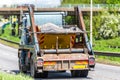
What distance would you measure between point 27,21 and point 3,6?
89296 millimetres

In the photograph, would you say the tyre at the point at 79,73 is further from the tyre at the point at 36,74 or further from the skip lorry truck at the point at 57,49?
the tyre at the point at 36,74

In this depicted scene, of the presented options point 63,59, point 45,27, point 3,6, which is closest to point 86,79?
point 63,59

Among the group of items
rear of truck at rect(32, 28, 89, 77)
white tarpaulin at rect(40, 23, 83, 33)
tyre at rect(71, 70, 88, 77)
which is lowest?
tyre at rect(71, 70, 88, 77)

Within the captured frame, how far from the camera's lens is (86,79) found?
71.1 ft

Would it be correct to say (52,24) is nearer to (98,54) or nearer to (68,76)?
(68,76)

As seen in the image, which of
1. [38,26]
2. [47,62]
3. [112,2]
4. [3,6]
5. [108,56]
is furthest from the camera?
[3,6]

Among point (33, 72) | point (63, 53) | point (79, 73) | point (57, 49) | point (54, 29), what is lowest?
point (79, 73)

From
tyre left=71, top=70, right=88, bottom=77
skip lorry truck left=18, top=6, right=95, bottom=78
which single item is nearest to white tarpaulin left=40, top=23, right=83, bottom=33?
skip lorry truck left=18, top=6, right=95, bottom=78

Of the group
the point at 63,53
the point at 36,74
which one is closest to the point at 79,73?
the point at 63,53

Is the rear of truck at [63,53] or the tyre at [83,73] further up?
the rear of truck at [63,53]

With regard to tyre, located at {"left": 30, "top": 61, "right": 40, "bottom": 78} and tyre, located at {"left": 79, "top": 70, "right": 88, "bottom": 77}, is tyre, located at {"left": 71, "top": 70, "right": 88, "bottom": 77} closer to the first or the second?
tyre, located at {"left": 79, "top": 70, "right": 88, "bottom": 77}

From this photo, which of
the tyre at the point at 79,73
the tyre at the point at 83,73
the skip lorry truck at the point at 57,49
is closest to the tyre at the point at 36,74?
the skip lorry truck at the point at 57,49

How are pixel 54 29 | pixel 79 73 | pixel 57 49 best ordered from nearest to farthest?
pixel 57 49 < pixel 54 29 < pixel 79 73

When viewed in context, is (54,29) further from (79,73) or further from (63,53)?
(79,73)
